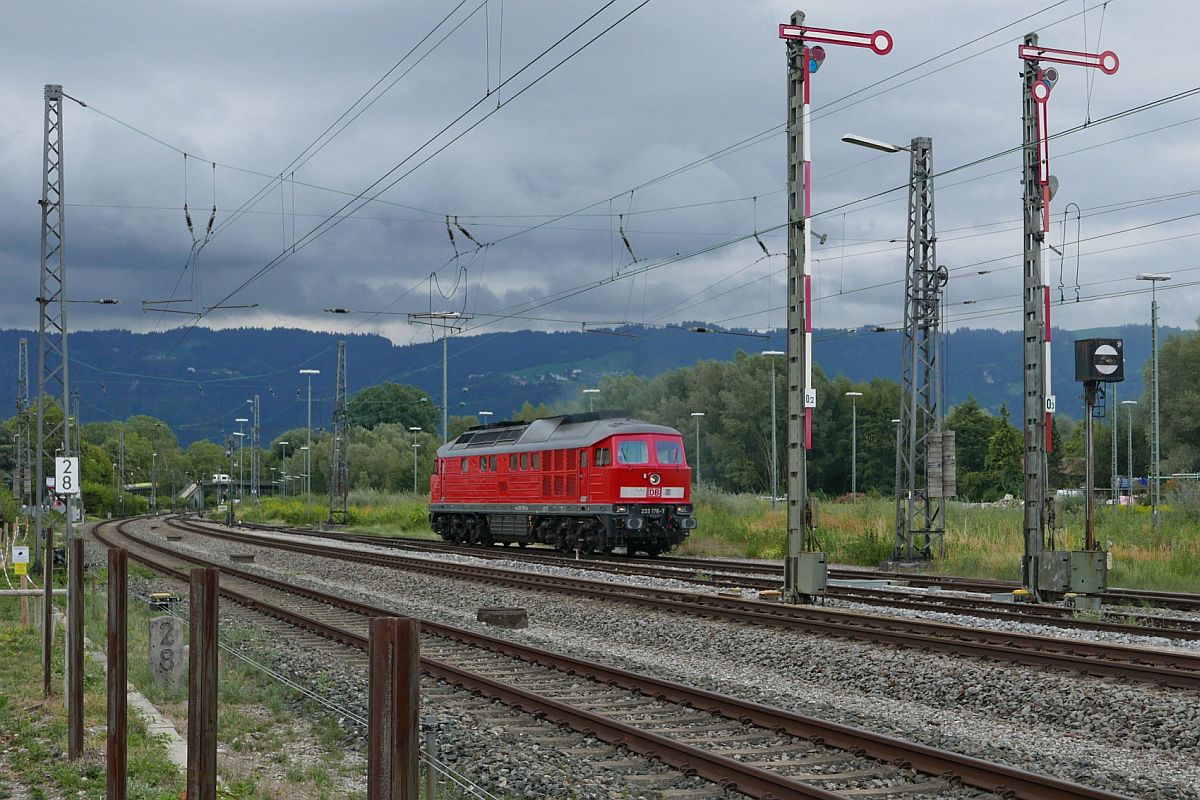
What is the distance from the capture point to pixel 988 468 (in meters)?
111

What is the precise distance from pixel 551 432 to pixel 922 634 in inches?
824

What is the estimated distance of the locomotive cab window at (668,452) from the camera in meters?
32.8

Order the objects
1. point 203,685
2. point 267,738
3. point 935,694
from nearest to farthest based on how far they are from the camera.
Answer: point 203,685
point 267,738
point 935,694

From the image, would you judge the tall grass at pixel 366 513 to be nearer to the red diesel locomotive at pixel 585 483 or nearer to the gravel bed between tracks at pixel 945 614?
the red diesel locomotive at pixel 585 483

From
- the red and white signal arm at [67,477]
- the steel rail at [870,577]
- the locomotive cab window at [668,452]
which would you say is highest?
the locomotive cab window at [668,452]

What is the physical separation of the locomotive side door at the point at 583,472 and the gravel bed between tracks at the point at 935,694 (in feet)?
44.4

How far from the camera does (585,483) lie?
108 feet

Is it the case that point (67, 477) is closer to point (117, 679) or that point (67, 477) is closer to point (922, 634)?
point (922, 634)

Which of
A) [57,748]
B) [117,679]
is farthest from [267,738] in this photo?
[117,679]

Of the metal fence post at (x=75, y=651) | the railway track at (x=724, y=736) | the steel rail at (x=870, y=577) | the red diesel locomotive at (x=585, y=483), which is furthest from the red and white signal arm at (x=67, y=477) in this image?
the metal fence post at (x=75, y=651)

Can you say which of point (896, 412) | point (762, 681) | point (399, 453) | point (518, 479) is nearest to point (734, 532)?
point (518, 479)

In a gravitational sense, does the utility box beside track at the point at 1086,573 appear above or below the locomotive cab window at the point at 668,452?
below

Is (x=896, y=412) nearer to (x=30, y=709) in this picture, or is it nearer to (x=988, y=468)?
(x=988, y=468)

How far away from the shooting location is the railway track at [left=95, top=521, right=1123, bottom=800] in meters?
8.12
